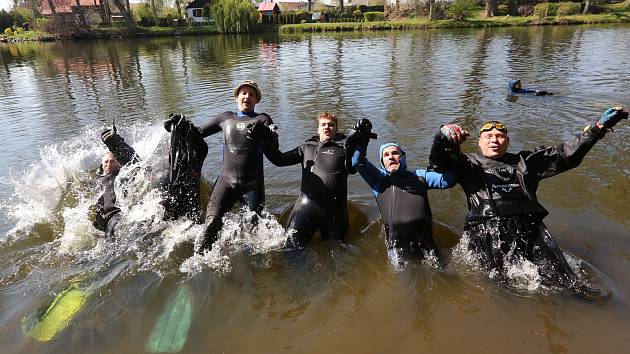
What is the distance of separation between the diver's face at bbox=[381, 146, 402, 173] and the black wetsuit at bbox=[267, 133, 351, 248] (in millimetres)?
573

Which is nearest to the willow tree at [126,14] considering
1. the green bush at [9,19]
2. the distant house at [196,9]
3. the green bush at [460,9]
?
the distant house at [196,9]

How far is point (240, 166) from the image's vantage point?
5.52 meters

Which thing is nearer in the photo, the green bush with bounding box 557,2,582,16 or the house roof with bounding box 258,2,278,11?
the green bush with bounding box 557,2,582,16

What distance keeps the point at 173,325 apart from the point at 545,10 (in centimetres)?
5272

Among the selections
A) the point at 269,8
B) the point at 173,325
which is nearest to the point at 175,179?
the point at 173,325

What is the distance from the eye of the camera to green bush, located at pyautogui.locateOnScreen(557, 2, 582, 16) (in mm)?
44906

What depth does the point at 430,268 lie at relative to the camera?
15.5ft

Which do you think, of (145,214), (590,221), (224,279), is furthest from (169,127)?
(590,221)

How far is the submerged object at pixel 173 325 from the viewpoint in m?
3.86

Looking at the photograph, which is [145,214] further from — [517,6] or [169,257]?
[517,6]

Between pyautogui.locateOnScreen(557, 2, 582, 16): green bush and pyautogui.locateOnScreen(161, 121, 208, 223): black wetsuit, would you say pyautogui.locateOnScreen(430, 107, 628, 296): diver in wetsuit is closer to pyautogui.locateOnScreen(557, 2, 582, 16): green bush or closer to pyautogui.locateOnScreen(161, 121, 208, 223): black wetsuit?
pyautogui.locateOnScreen(161, 121, 208, 223): black wetsuit

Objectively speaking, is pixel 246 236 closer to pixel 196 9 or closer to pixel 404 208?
pixel 404 208

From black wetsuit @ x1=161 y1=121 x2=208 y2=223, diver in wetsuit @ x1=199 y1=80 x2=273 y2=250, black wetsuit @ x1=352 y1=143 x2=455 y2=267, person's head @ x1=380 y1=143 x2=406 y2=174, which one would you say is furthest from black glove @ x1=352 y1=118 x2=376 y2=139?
black wetsuit @ x1=161 y1=121 x2=208 y2=223

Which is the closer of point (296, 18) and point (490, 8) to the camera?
point (490, 8)
